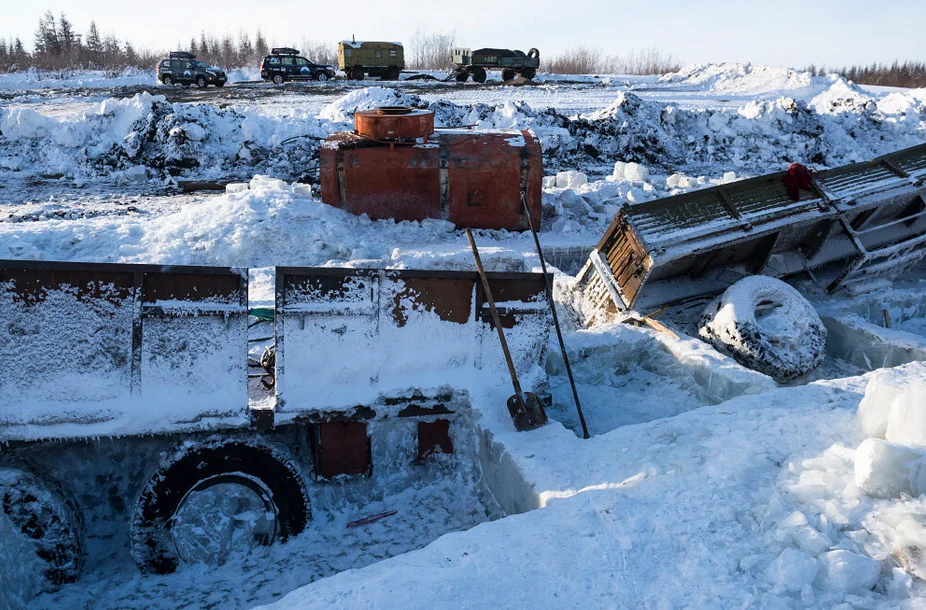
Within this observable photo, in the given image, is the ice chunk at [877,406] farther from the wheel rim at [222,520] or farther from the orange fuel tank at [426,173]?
the orange fuel tank at [426,173]

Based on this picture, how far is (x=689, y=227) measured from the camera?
6.22 meters

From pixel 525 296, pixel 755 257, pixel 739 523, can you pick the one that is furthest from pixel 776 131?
pixel 739 523

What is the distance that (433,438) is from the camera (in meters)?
4.45

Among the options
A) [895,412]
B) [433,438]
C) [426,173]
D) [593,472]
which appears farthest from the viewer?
[426,173]

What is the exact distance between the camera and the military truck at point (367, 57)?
102 feet

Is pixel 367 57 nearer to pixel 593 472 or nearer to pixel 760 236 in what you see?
pixel 760 236

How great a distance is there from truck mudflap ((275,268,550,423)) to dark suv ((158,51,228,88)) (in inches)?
1118

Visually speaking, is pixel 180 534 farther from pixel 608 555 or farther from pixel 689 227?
pixel 689 227

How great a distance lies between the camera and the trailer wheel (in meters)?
3.53

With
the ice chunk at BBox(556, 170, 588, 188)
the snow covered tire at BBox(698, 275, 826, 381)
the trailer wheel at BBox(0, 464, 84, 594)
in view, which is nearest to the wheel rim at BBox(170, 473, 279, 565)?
the trailer wheel at BBox(0, 464, 84, 594)

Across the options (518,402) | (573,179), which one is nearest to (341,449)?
(518,402)

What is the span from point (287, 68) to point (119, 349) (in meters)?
29.2

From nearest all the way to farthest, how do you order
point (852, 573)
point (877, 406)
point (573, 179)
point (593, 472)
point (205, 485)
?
point (852, 573), point (877, 406), point (593, 472), point (205, 485), point (573, 179)

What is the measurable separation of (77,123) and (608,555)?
55.6ft
